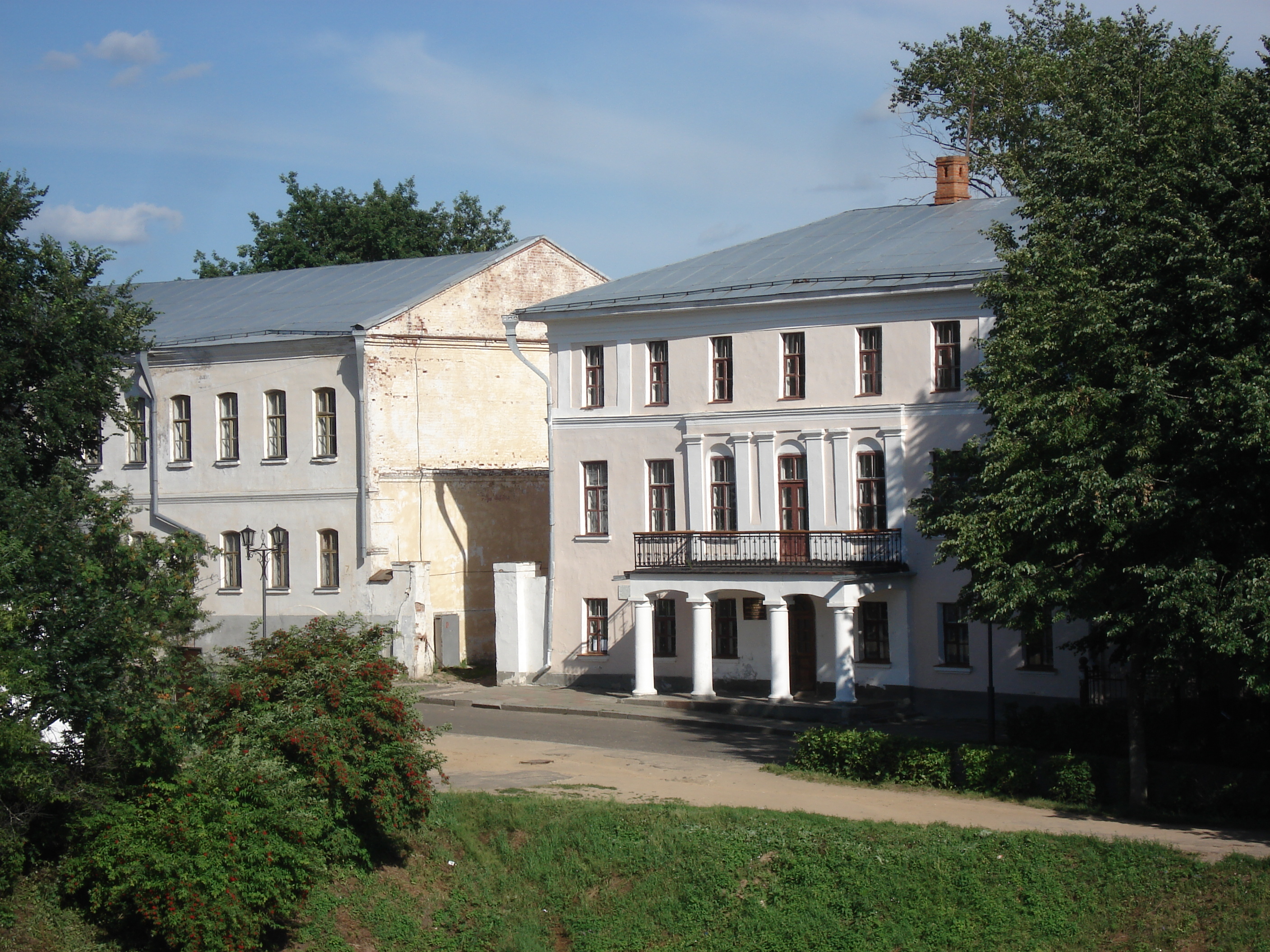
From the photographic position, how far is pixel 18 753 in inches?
570

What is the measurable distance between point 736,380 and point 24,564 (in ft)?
59.3

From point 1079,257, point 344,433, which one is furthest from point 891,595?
point 344,433

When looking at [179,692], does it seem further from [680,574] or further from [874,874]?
[680,574]

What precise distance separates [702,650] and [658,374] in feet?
21.2

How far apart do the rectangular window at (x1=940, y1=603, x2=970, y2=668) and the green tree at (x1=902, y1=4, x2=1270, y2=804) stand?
7.16 meters

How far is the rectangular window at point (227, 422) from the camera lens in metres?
36.6

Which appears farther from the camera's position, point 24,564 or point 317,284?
point 317,284

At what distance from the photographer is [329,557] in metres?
35.1

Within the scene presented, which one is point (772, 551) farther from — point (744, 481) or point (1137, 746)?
point (1137, 746)

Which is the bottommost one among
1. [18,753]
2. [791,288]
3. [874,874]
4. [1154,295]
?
[874,874]

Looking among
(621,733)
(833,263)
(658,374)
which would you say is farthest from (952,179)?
(621,733)

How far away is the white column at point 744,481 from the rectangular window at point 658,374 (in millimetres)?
2113

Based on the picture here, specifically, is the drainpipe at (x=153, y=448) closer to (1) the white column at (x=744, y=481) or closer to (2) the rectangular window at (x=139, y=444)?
(2) the rectangular window at (x=139, y=444)

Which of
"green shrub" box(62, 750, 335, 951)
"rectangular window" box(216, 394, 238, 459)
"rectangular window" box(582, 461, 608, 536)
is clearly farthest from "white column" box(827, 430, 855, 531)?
"rectangular window" box(216, 394, 238, 459)
